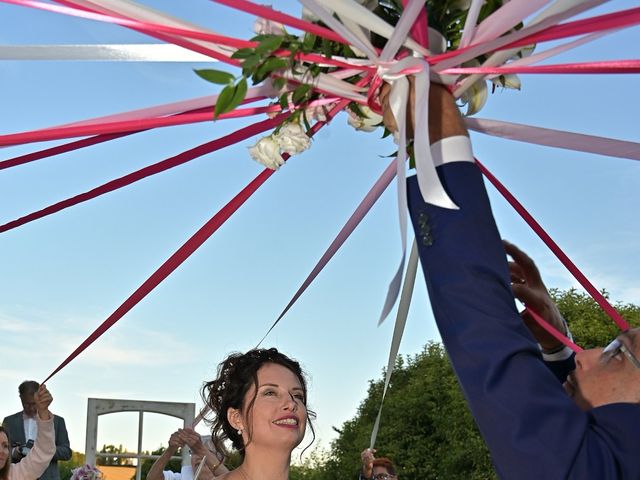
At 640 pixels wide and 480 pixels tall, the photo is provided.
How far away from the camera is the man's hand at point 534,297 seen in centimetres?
259

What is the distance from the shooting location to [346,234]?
2.77 meters

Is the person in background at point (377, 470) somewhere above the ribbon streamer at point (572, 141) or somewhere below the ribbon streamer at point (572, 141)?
above

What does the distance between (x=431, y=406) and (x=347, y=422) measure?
962 cm

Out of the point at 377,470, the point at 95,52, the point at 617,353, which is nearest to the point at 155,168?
the point at 95,52

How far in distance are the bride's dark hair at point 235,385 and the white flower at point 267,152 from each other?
230 cm

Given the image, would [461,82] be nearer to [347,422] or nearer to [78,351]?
[78,351]

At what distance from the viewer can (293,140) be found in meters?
2.09

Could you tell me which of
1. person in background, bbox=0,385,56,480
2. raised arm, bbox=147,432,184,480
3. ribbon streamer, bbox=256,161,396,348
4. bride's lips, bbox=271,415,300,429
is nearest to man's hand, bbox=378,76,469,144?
ribbon streamer, bbox=256,161,396,348

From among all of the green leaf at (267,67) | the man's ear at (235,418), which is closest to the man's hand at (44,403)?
the man's ear at (235,418)

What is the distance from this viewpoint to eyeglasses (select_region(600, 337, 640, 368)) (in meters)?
1.86

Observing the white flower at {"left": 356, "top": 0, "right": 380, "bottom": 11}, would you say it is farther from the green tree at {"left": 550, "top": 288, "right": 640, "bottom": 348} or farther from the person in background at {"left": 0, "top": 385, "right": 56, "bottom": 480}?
the green tree at {"left": 550, "top": 288, "right": 640, "bottom": 348}

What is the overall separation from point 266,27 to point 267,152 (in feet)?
0.91

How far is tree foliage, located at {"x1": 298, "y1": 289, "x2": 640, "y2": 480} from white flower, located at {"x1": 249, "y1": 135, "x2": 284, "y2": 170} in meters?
26.5

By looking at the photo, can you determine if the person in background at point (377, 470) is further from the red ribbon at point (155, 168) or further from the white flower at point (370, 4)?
the white flower at point (370, 4)
